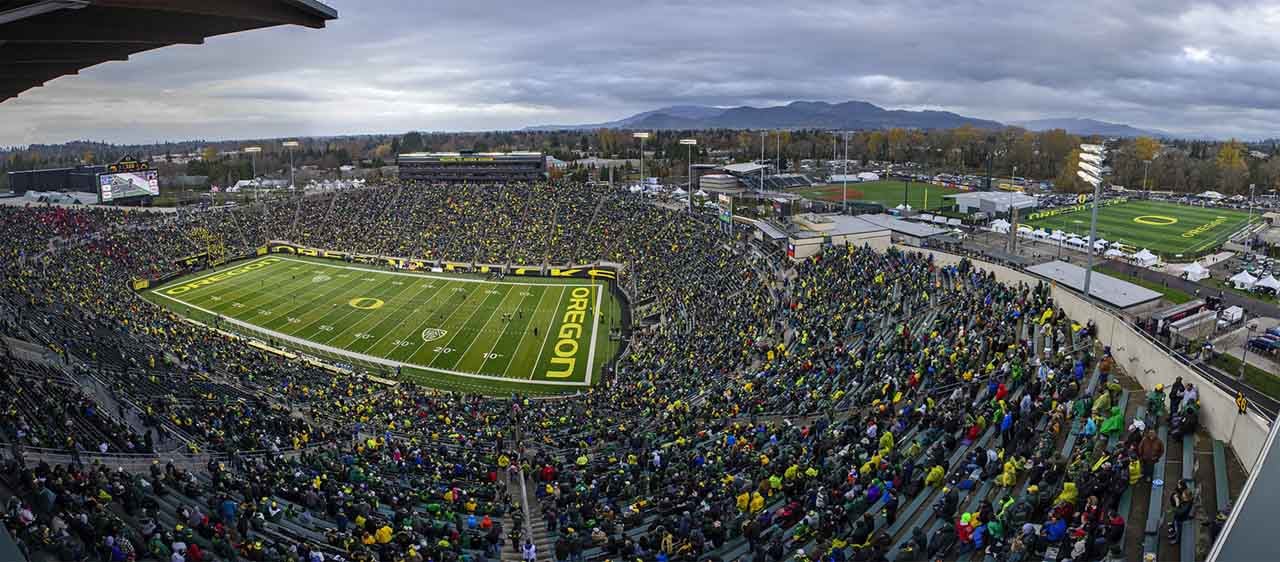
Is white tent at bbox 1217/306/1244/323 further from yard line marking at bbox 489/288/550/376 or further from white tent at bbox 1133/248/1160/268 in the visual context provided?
yard line marking at bbox 489/288/550/376

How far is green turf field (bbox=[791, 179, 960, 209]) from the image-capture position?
8175 centimetres

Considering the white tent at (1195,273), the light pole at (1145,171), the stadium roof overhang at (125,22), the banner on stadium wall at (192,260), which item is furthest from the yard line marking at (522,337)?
the light pole at (1145,171)

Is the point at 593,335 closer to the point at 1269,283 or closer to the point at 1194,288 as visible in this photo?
the point at 1194,288

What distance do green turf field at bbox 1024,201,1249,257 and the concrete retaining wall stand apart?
112ft

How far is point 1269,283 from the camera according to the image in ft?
105

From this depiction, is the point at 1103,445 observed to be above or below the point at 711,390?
above

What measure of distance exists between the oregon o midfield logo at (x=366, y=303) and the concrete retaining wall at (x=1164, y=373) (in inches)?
1409

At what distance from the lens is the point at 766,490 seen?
1473 cm

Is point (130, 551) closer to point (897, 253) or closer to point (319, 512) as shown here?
point (319, 512)

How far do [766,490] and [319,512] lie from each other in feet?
30.2

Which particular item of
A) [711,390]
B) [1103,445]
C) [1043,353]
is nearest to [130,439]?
[711,390]

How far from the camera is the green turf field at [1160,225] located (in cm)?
5019

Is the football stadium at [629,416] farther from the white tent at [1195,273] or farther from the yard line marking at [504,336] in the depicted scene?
the white tent at [1195,273]

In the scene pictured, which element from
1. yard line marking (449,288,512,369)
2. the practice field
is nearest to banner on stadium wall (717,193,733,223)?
the practice field
